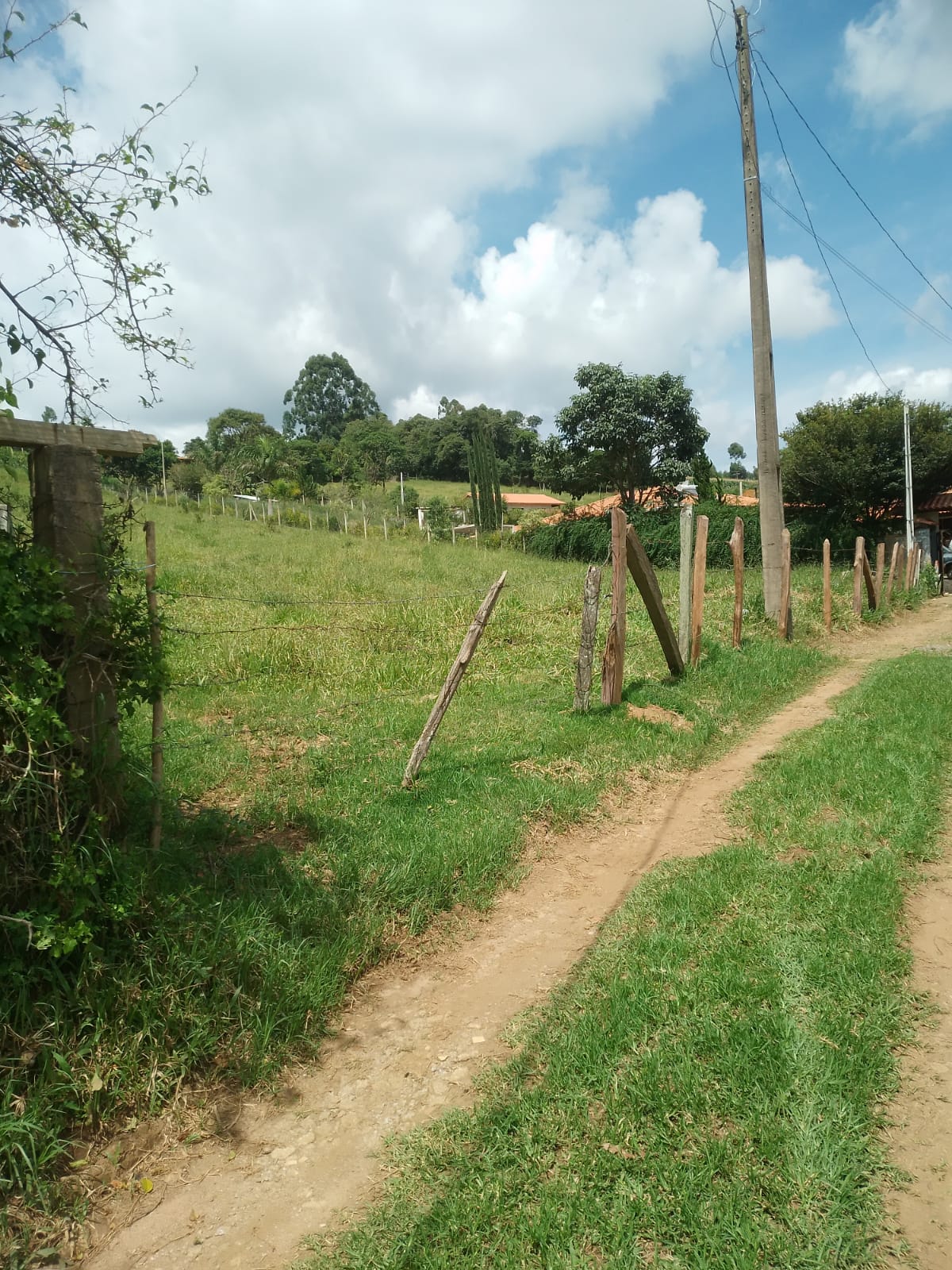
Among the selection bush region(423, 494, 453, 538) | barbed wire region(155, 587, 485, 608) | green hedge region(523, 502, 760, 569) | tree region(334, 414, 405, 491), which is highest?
tree region(334, 414, 405, 491)

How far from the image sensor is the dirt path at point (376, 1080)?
8.95ft

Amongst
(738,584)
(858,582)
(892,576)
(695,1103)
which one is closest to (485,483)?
(892,576)

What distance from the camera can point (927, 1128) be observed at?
290 cm

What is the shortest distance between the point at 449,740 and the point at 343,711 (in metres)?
1.40

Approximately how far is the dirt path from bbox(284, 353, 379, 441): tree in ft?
359

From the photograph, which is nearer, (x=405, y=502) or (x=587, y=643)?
(x=587, y=643)

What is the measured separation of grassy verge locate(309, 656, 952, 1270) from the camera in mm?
2518

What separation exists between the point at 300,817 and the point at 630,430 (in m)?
30.5

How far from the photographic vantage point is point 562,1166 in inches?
110

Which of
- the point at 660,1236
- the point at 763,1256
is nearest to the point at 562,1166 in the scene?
the point at 660,1236

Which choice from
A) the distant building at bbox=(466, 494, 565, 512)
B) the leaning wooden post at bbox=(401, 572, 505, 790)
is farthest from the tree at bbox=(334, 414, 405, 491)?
the leaning wooden post at bbox=(401, 572, 505, 790)

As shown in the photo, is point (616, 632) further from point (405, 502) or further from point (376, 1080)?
point (405, 502)

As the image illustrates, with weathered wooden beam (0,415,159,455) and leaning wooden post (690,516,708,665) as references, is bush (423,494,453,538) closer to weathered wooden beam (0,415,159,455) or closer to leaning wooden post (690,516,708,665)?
leaning wooden post (690,516,708,665)

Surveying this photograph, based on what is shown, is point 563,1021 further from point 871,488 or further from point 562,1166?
point 871,488
